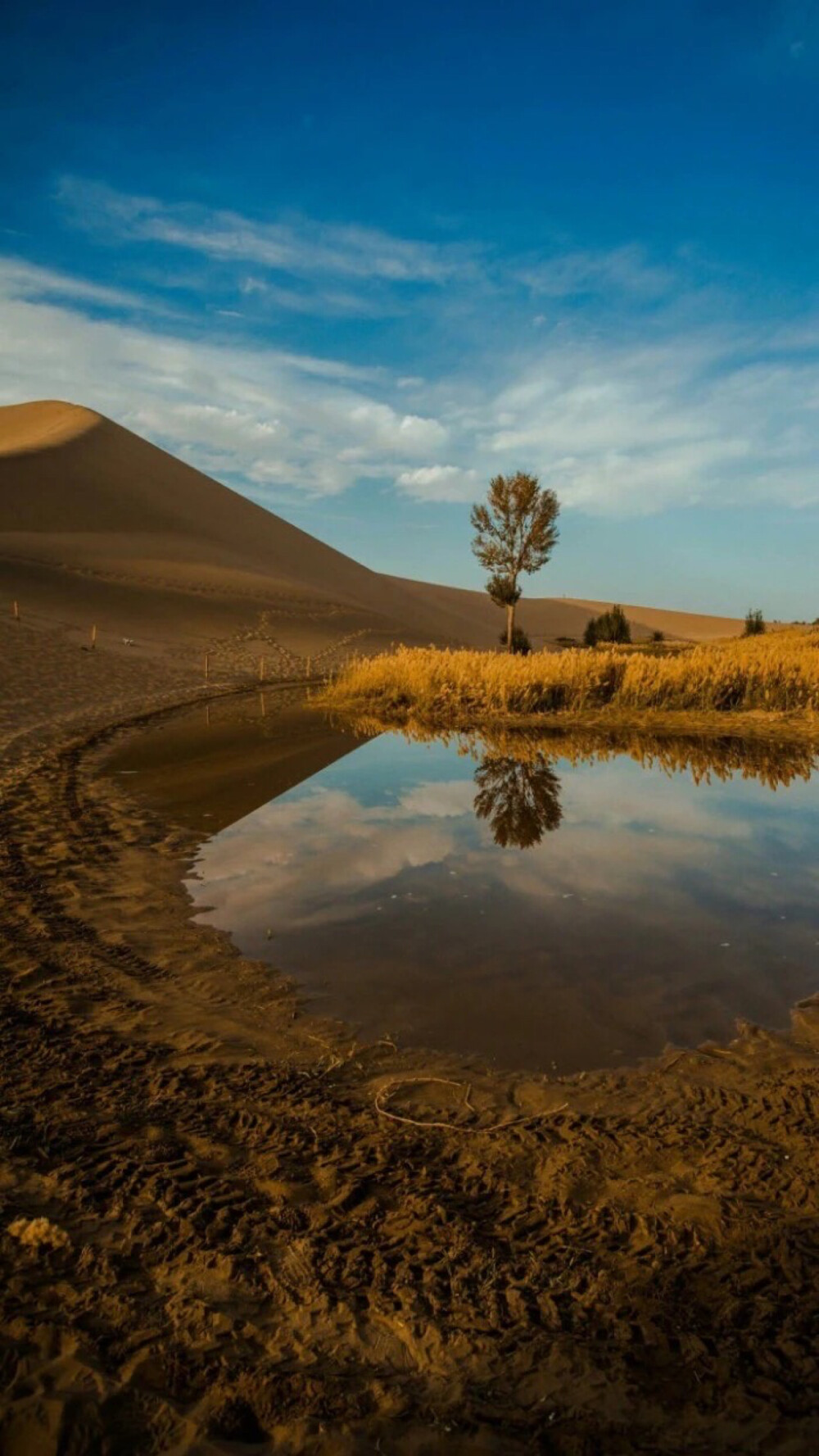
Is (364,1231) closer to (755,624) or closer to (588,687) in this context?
(588,687)

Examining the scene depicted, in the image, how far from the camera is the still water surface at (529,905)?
3.80 m

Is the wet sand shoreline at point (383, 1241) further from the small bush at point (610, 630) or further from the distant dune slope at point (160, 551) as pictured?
the small bush at point (610, 630)

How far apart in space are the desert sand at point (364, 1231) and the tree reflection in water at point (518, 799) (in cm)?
327

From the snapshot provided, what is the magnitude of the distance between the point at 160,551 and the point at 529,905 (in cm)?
4820

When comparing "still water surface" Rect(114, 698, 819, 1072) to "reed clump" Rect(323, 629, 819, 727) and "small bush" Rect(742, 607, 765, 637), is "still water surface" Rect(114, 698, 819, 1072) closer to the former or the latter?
"reed clump" Rect(323, 629, 819, 727)

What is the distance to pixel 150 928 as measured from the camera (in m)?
4.79

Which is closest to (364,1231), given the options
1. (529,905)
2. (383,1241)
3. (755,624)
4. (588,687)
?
(383,1241)

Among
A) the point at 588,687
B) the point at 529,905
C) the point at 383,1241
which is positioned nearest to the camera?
the point at 383,1241

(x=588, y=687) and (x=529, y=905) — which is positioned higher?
(x=588, y=687)

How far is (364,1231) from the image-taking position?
7.56 ft

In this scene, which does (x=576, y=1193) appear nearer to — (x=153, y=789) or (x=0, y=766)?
(x=153, y=789)

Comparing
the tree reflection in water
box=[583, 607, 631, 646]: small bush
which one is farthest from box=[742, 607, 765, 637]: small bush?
the tree reflection in water

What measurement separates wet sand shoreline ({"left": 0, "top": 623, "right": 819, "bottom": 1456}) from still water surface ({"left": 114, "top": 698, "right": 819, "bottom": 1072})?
336 mm

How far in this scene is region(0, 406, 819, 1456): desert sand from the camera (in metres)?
1.75
